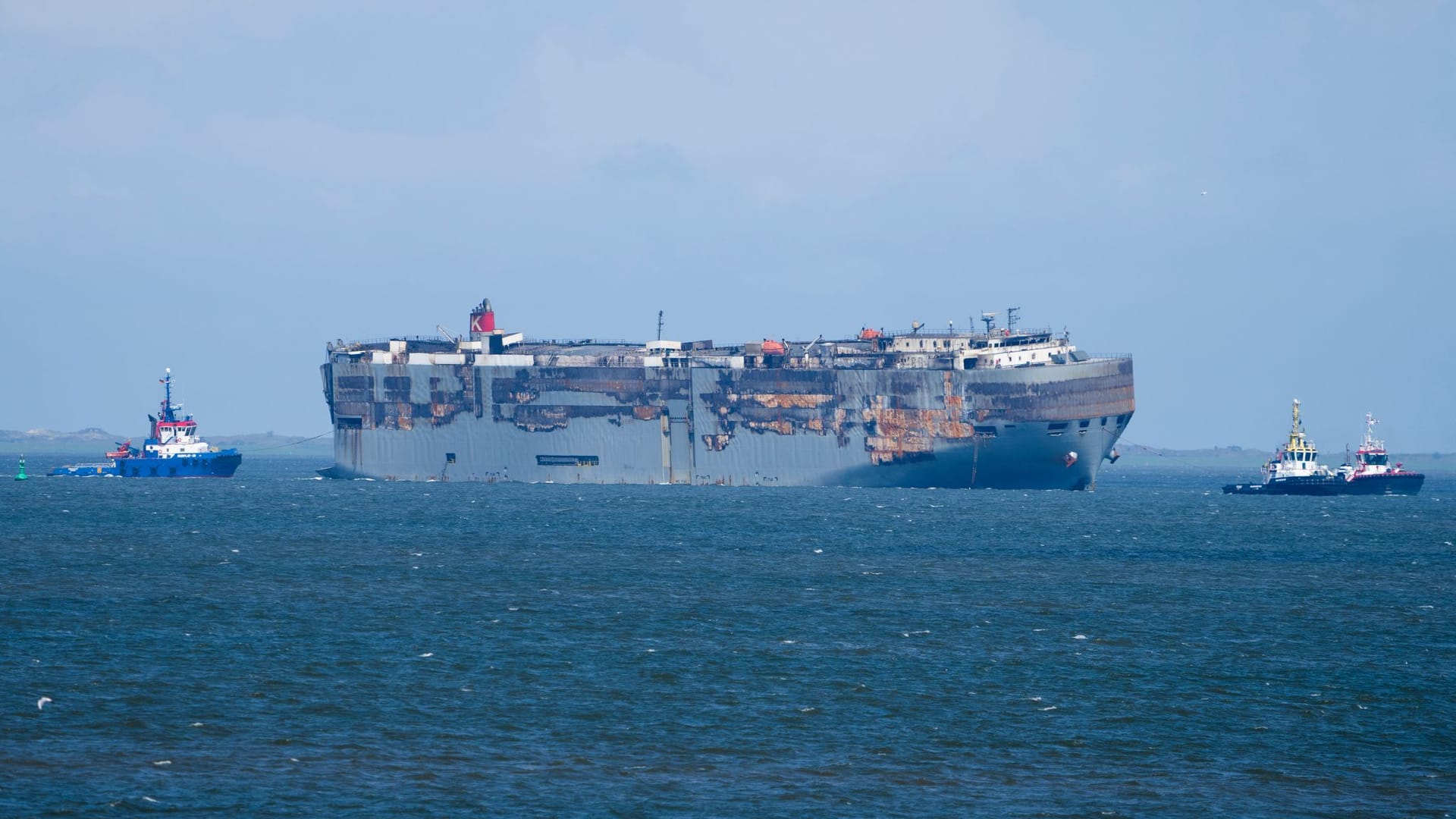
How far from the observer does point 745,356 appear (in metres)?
113

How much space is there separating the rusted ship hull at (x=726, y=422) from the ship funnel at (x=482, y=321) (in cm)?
684

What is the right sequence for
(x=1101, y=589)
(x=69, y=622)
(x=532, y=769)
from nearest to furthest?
(x=532, y=769), (x=69, y=622), (x=1101, y=589)

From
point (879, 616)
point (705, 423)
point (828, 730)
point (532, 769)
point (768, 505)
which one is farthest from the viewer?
point (705, 423)

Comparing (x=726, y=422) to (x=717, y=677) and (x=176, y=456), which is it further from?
(x=717, y=677)

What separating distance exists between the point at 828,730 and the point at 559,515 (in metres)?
58.9

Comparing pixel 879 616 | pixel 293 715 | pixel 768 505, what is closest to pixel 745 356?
pixel 768 505

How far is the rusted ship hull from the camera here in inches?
4109

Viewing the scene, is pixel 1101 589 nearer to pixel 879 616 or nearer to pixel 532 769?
pixel 879 616

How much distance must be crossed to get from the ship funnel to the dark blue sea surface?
168 feet

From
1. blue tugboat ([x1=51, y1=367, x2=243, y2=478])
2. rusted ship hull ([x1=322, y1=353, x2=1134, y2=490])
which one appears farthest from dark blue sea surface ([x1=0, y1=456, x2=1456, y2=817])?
blue tugboat ([x1=51, y1=367, x2=243, y2=478])

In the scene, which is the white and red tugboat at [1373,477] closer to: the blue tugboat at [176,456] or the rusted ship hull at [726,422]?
the rusted ship hull at [726,422]

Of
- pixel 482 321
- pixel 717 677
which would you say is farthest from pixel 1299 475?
pixel 717 677

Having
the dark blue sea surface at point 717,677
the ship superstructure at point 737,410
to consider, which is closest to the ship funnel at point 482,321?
the ship superstructure at point 737,410

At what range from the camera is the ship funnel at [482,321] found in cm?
12262
